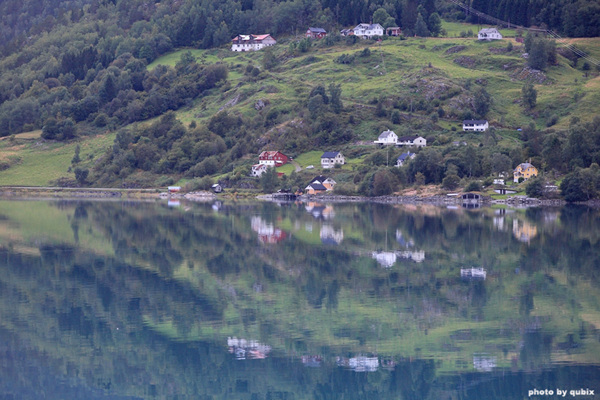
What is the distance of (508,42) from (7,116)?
3987 inches

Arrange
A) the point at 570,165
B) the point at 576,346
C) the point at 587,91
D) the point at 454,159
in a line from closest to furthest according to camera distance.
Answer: the point at 576,346 → the point at 570,165 → the point at 454,159 → the point at 587,91

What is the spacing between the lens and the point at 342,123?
394ft

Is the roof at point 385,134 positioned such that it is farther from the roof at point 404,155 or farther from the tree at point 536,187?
the tree at point 536,187

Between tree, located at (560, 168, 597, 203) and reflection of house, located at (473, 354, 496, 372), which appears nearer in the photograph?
reflection of house, located at (473, 354, 496, 372)

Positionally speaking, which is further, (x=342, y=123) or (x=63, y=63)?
(x=63, y=63)

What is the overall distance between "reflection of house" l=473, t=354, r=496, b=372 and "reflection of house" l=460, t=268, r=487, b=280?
12990 mm

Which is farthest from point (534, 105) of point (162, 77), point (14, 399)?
point (14, 399)

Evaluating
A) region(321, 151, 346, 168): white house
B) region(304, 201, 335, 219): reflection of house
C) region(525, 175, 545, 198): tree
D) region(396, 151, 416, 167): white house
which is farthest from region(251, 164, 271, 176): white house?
region(525, 175, 545, 198): tree

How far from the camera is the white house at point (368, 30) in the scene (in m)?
150

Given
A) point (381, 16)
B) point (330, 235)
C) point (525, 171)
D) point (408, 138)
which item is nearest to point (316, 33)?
point (381, 16)

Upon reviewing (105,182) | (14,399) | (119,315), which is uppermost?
(14,399)

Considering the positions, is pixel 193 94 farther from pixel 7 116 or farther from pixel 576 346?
pixel 576 346

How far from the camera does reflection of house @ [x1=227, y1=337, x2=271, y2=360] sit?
75.2 feet

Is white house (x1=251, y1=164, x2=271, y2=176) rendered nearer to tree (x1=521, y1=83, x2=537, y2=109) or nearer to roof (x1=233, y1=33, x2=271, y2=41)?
tree (x1=521, y1=83, x2=537, y2=109)
